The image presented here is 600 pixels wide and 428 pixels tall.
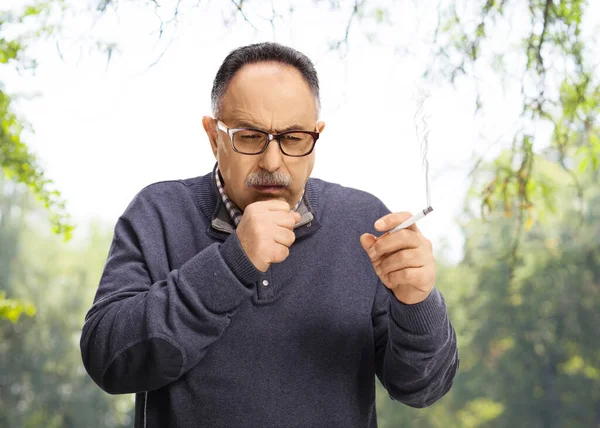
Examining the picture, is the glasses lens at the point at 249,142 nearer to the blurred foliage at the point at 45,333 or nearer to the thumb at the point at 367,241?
the thumb at the point at 367,241

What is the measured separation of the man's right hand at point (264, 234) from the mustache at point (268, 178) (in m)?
0.11

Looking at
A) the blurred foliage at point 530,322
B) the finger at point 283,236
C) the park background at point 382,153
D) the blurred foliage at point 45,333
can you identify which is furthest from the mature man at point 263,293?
the blurred foliage at point 45,333

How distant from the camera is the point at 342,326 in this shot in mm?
1224

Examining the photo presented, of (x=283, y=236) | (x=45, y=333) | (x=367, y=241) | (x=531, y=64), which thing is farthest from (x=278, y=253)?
(x=45, y=333)

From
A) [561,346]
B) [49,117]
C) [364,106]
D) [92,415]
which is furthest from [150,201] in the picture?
[92,415]

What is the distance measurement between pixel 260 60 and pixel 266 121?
128mm

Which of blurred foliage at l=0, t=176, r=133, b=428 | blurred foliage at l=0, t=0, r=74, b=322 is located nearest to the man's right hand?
blurred foliage at l=0, t=0, r=74, b=322

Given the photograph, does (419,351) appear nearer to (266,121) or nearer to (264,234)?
(264,234)

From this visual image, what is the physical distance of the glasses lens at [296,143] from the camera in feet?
3.84

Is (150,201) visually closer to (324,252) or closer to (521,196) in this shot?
(324,252)

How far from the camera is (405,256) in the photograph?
40.7 inches

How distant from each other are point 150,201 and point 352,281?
1.19ft

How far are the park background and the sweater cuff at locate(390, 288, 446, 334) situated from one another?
157mm

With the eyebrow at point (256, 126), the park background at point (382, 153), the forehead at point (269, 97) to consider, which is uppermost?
the forehead at point (269, 97)
